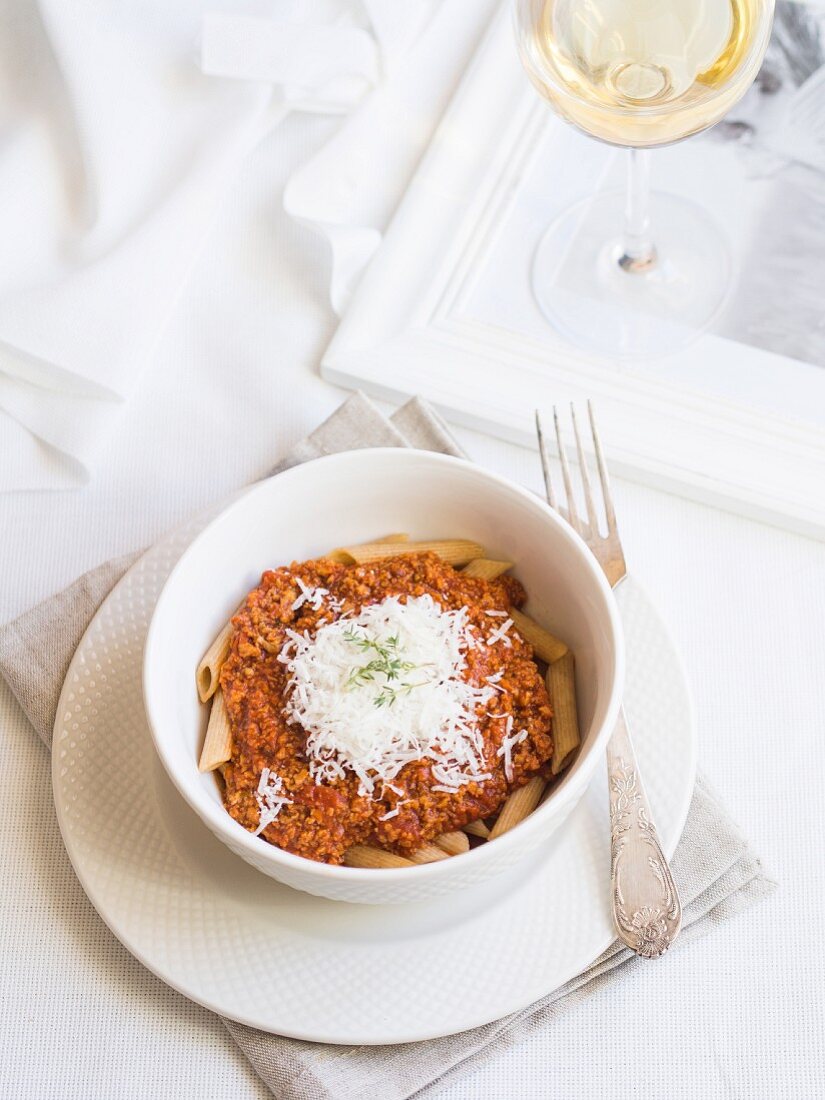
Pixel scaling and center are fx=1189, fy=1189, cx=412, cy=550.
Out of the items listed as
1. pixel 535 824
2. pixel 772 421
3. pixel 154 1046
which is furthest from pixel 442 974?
pixel 772 421

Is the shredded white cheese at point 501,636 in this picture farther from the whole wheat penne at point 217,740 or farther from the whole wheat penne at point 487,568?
the whole wheat penne at point 217,740

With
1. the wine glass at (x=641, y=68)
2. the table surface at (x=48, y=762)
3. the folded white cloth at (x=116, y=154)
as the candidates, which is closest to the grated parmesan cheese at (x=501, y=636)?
the table surface at (x=48, y=762)

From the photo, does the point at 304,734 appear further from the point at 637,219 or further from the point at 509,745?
the point at 637,219

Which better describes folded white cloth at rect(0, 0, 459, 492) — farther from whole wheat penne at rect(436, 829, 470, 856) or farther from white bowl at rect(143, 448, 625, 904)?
whole wheat penne at rect(436, 829, 470, 856)

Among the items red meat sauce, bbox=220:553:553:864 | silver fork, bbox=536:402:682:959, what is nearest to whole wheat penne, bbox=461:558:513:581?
red meat sauce, bbox=220:553:553:864

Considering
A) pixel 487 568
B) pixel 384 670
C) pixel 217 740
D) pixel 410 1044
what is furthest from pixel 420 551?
pixel 410 1044

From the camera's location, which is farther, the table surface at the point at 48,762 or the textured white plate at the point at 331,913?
the table surface at the point at 48,762

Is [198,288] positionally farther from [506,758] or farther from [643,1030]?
[643,1030]
